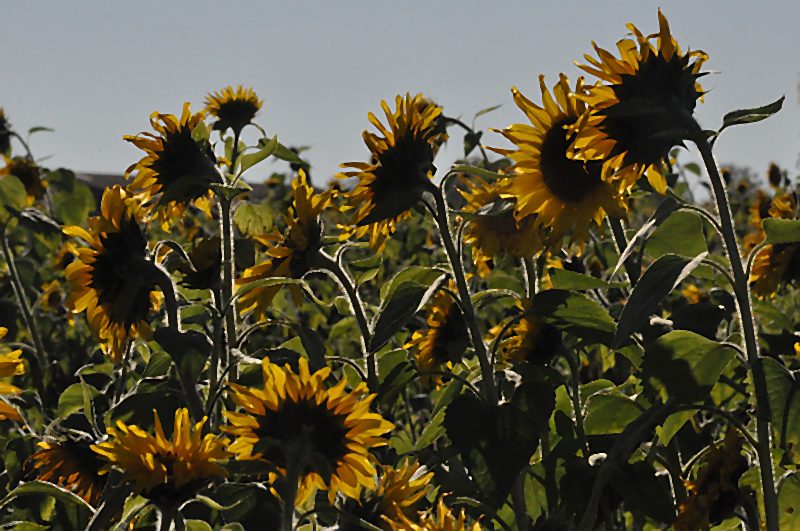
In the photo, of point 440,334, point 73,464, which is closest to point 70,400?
point 73,464

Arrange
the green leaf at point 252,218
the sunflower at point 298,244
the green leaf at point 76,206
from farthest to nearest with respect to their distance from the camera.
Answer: the green leaf at point 76,206 < the green leaf at point 252,218 < the sunflower at point 298,244

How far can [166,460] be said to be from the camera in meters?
1.32

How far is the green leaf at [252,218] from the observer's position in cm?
242

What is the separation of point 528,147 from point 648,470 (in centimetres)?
47

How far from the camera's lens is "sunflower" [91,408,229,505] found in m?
1.29

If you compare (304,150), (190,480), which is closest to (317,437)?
(190,480)

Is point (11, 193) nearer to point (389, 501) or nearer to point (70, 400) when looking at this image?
point (70, 400)

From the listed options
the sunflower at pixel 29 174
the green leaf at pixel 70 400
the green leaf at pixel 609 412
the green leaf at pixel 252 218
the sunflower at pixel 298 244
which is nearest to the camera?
the green leaf at pixel 609 412

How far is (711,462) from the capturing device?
4.83 ft

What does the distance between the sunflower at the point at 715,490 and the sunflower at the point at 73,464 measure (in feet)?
2.80

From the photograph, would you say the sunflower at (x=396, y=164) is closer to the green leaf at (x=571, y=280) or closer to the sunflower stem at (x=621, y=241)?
the green leaf at (x=571, y=280)

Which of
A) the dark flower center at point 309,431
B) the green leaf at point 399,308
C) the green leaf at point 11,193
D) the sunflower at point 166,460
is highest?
the green leaf at point 11,193

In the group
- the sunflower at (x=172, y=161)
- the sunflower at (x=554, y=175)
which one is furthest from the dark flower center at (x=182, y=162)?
the sunflower at (x=554, y=175)

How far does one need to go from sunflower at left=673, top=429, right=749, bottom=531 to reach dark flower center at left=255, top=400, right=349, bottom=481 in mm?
446
